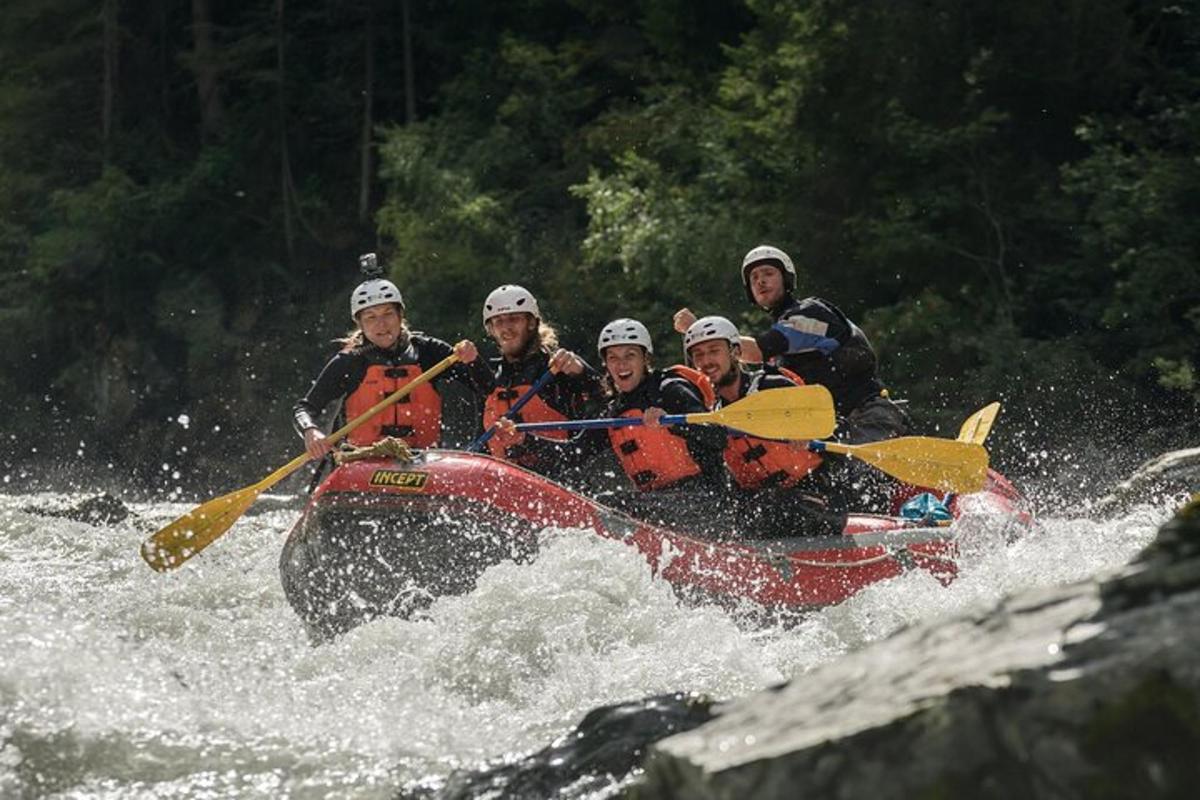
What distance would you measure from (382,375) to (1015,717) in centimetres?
543

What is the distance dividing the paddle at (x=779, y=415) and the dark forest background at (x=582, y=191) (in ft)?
20.4

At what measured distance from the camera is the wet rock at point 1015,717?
2875 mm

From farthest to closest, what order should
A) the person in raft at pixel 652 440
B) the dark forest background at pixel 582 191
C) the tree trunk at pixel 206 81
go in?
1. the tree trunk at pixel 206 81
2. the dark forest background at pixel 582 191
3. the person in raft at pixel 652 440

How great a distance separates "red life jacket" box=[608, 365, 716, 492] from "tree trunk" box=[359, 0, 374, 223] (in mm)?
14822

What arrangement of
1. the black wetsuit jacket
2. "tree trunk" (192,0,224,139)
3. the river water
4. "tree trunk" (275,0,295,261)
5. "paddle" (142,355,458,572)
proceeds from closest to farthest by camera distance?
the river water < "paddle" (142,355,458,572) < the black wetsuit jacket < "tree trunk" (275,0,295,261) < "tree trunk" (192,0,224,139)

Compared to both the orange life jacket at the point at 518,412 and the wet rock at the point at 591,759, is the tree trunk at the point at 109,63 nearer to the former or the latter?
the orange life jacket at the point at 518,412

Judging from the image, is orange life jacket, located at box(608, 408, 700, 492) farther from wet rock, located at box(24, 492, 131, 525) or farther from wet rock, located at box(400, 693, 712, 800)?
wet rock, located at box(24, 492, 131, 525)

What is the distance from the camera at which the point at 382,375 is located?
809 centimetres

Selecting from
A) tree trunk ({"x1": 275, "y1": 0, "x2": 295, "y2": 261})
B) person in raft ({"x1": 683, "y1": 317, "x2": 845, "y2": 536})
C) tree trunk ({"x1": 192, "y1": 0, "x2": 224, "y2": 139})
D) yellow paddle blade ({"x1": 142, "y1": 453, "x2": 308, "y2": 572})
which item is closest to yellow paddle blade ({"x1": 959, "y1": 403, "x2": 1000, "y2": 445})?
person in raft ({"x1": 683, "y1": 317, "x2": 845, "y2": 536})

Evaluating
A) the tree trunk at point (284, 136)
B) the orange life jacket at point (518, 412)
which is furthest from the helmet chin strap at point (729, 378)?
the tree trunk at point (284, 136)

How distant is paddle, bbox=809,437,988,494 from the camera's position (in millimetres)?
7754

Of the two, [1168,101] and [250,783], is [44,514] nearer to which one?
[250,783]

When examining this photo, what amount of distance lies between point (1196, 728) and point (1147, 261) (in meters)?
10.8

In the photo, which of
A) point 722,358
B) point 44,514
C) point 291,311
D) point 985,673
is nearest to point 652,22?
point 291,311
